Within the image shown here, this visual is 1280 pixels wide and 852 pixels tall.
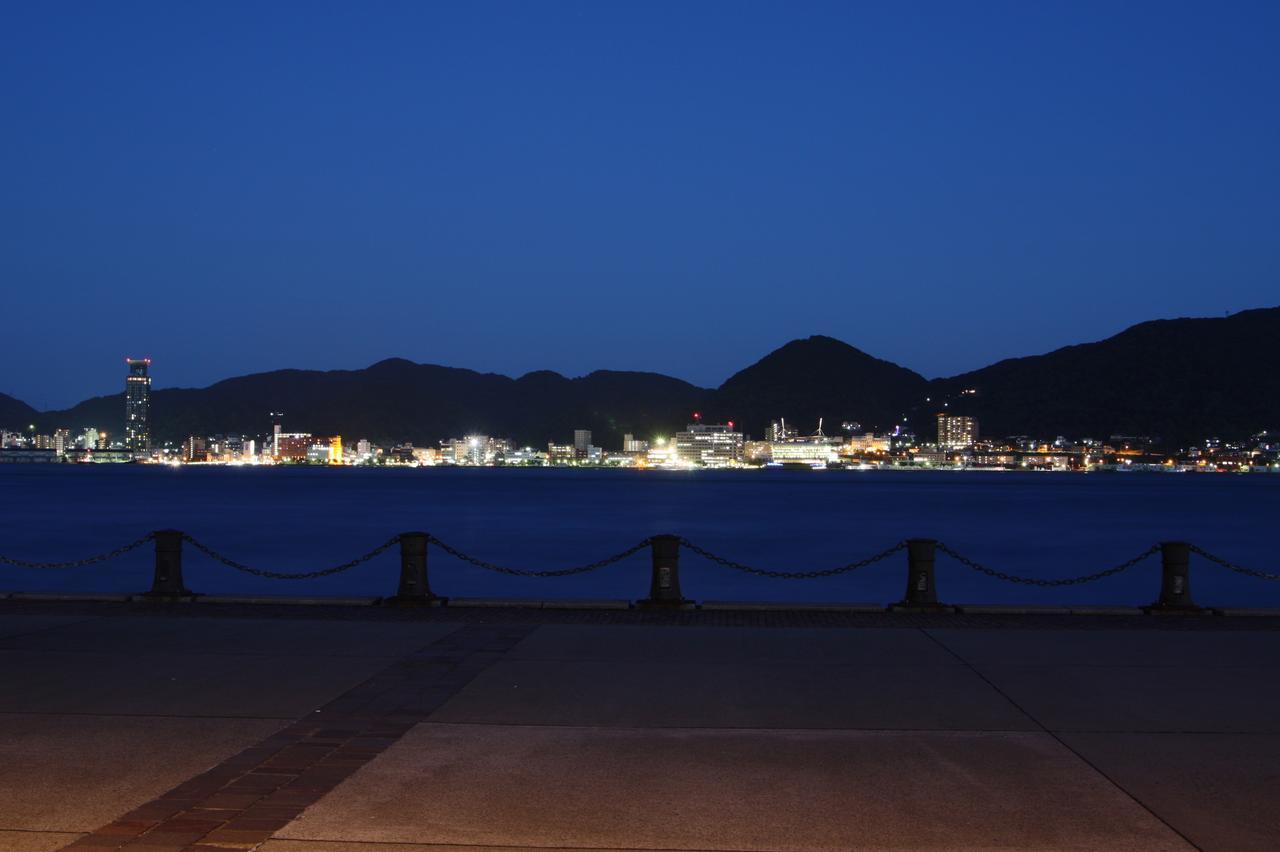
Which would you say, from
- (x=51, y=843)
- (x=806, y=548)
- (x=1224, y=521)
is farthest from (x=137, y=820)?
(x=1224, y=521)

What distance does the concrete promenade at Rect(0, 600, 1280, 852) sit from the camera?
7082 millimetres

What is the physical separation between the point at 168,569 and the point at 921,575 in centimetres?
1088

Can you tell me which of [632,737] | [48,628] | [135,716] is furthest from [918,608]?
[48,628]

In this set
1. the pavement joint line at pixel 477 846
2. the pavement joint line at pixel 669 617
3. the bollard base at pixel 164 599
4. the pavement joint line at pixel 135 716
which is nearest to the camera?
the pavement joint line at pixel 477 846

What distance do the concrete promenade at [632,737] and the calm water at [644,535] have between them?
22897 millimetres

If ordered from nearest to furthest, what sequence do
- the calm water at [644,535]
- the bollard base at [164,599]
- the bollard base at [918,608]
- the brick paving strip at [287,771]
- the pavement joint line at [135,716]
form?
the brick paving strip at [287,771]
the pavement joint line at [135,716]
the bollard base at [918,608]
the bollard base at [164,599]
the calm water at [644,535]

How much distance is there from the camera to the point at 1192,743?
30.0 feet

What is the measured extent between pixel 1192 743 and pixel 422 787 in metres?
5.77

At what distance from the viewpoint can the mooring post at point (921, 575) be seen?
16828mm

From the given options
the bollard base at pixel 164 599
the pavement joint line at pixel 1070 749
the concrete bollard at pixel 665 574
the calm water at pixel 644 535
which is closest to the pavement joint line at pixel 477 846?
the pavement joint line at pixel 1070 749

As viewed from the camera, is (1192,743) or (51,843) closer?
(51,843)

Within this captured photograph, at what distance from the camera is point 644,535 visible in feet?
238

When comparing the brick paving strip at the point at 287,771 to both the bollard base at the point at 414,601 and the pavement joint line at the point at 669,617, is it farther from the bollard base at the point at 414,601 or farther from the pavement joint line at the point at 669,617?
the bollard base at the point at 414,601

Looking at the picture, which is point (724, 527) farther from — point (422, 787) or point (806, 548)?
point (422, 787)
